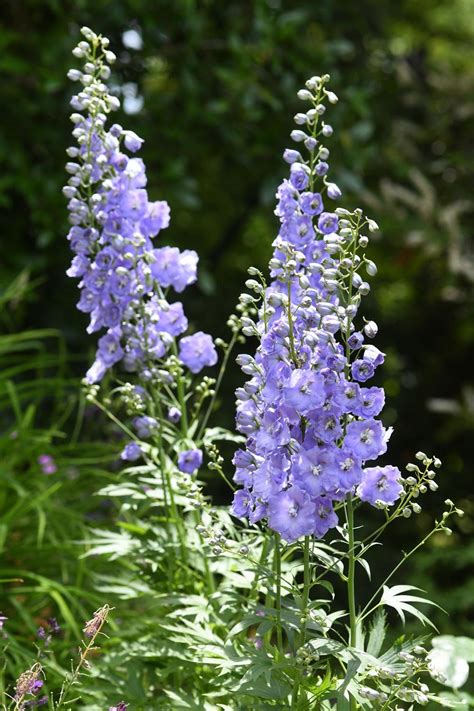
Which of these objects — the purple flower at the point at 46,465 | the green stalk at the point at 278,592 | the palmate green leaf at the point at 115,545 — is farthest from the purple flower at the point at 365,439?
the purple flower at the point at 46,465

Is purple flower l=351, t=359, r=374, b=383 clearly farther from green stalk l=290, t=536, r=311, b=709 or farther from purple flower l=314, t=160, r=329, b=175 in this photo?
purple flower l=314, t=160, r=329, b=175

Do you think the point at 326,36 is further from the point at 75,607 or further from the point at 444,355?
the point at 75,607

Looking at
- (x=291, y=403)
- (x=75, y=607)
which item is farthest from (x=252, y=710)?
(x=75, y=607)

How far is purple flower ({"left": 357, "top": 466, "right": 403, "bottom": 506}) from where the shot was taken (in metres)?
1.88

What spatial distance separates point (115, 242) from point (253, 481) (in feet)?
2.56

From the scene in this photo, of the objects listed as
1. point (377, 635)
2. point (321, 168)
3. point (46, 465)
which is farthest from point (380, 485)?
point (46, 465)

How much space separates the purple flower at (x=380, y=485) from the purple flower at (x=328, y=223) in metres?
0.54

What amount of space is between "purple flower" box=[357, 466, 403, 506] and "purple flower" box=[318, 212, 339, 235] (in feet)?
1.76

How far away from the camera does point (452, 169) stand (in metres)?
5.79

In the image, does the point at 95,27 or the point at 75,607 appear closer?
the point at 75,607

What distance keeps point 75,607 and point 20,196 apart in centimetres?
247

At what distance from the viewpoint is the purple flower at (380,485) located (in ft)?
6.15

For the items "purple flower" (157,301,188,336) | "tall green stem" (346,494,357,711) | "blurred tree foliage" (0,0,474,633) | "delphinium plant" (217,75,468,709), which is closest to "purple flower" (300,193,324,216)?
"delphinium plant" (217,75,468,709)

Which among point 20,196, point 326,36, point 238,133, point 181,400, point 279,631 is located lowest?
point 279,631
